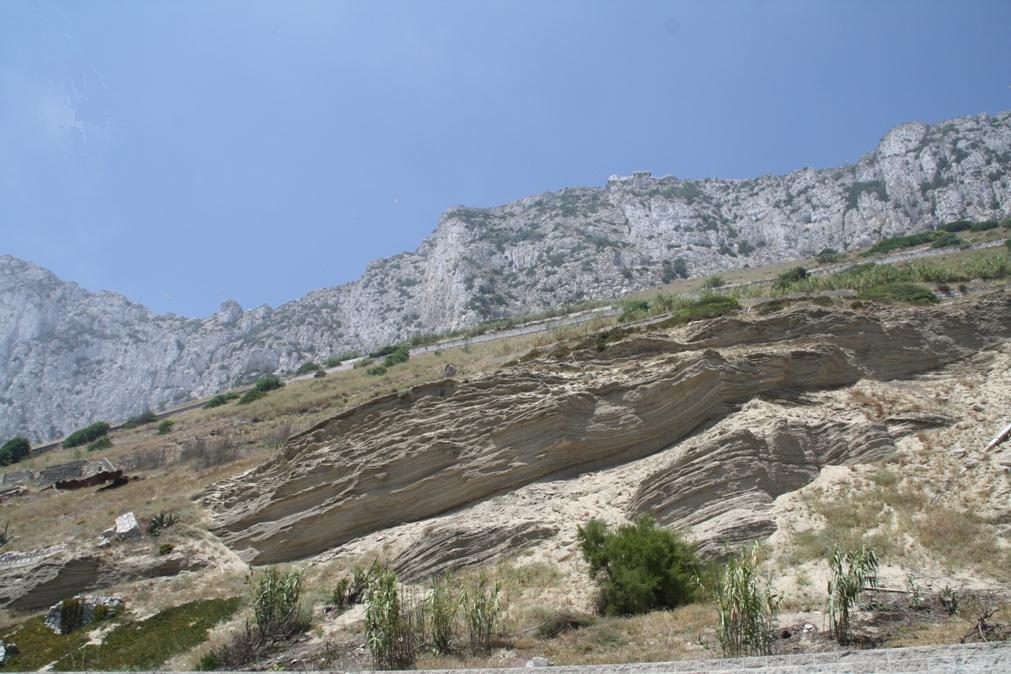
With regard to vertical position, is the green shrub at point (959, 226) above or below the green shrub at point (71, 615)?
above

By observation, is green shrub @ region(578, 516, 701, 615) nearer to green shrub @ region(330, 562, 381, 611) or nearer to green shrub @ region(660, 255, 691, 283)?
green shrub @ region(330, 562, 381, 611)

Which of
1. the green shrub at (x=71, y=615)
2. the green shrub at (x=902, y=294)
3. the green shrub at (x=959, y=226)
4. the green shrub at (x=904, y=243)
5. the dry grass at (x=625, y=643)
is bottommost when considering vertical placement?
the dry grass at (x=625, y=643)

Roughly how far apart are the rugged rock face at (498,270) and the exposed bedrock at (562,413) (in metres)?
70.9

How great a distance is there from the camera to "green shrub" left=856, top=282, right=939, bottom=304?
76.3 feet

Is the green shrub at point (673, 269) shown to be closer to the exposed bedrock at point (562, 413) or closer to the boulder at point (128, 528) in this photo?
the exposed bedrock at point (562, 413)

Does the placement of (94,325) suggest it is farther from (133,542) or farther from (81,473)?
(133,542)

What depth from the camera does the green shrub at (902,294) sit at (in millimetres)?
23266

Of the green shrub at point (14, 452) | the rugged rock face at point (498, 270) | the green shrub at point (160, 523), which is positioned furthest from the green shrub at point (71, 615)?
the rugged rock face at point (498, 270)

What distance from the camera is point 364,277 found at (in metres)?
123

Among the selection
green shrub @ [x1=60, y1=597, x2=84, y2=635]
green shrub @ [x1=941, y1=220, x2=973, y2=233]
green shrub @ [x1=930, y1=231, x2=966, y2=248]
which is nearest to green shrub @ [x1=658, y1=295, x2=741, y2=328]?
green shrub @ [x1=60, y1=597, x2=84, y2=635]

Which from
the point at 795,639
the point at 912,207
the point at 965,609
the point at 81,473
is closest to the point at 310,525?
the point at 795,639

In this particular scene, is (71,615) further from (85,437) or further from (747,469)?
(85,437)

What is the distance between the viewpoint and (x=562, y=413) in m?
17.8

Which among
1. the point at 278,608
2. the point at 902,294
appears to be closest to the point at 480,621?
the point at 278,608
